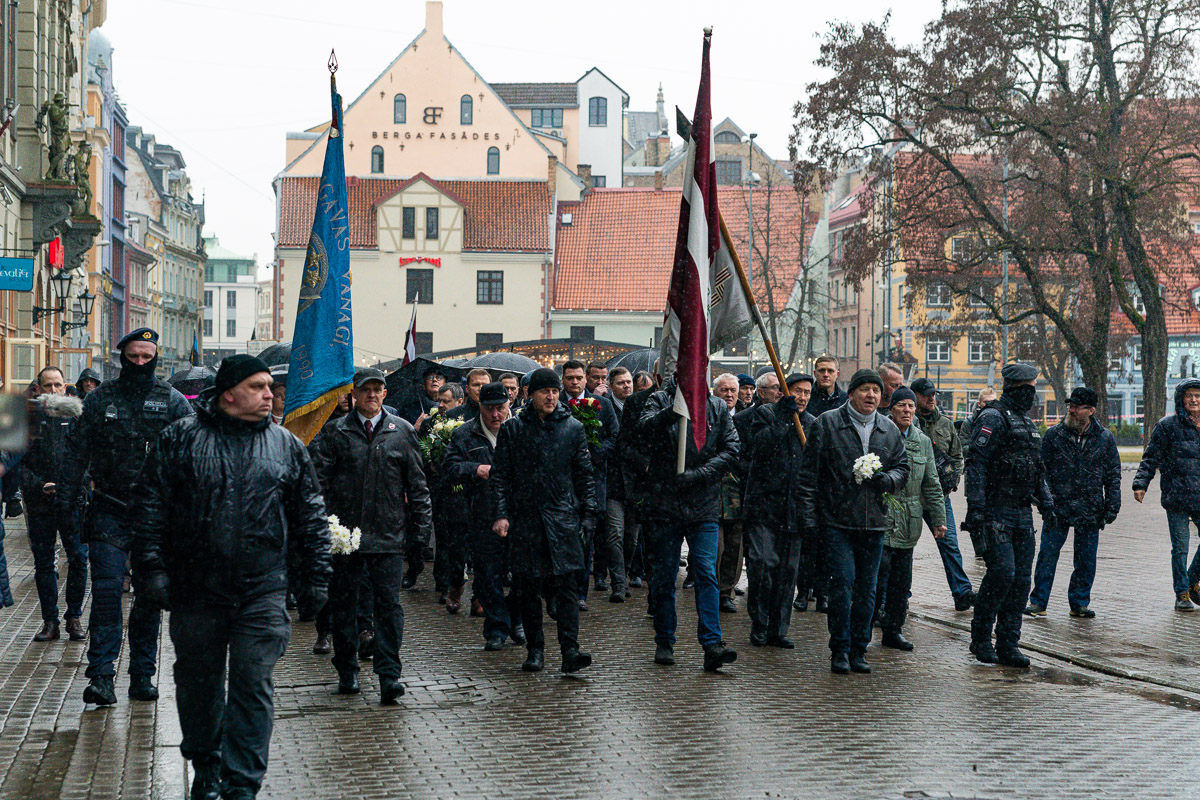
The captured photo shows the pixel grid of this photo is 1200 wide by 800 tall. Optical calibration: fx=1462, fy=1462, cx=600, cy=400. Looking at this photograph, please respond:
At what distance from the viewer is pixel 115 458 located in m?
7.87

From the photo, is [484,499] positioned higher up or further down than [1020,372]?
further down

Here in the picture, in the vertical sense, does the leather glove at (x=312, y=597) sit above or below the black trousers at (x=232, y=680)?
above

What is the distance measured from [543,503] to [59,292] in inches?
869

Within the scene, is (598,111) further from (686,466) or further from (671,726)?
(671,726)

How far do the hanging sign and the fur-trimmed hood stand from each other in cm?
714

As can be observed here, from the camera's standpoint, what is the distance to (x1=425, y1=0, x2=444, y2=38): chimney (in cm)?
6244

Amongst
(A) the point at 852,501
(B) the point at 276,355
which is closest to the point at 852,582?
(A) the point at 852,501

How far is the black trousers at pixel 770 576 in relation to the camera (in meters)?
9.72

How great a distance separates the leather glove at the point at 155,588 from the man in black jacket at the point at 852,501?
4.30 meters

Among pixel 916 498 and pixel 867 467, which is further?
pixel 916 498

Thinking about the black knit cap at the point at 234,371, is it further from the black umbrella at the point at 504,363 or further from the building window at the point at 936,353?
the building window at the point at 936,353

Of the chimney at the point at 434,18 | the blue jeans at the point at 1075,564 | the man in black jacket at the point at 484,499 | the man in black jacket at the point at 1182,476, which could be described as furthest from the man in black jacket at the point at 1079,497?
the chimney at the point at 434,18

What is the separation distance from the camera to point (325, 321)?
887 cm

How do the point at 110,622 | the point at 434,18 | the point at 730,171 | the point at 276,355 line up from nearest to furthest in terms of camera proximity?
the point at 110,622 < the point at 276,355 < the point at 434,18 < the point at 730,171
